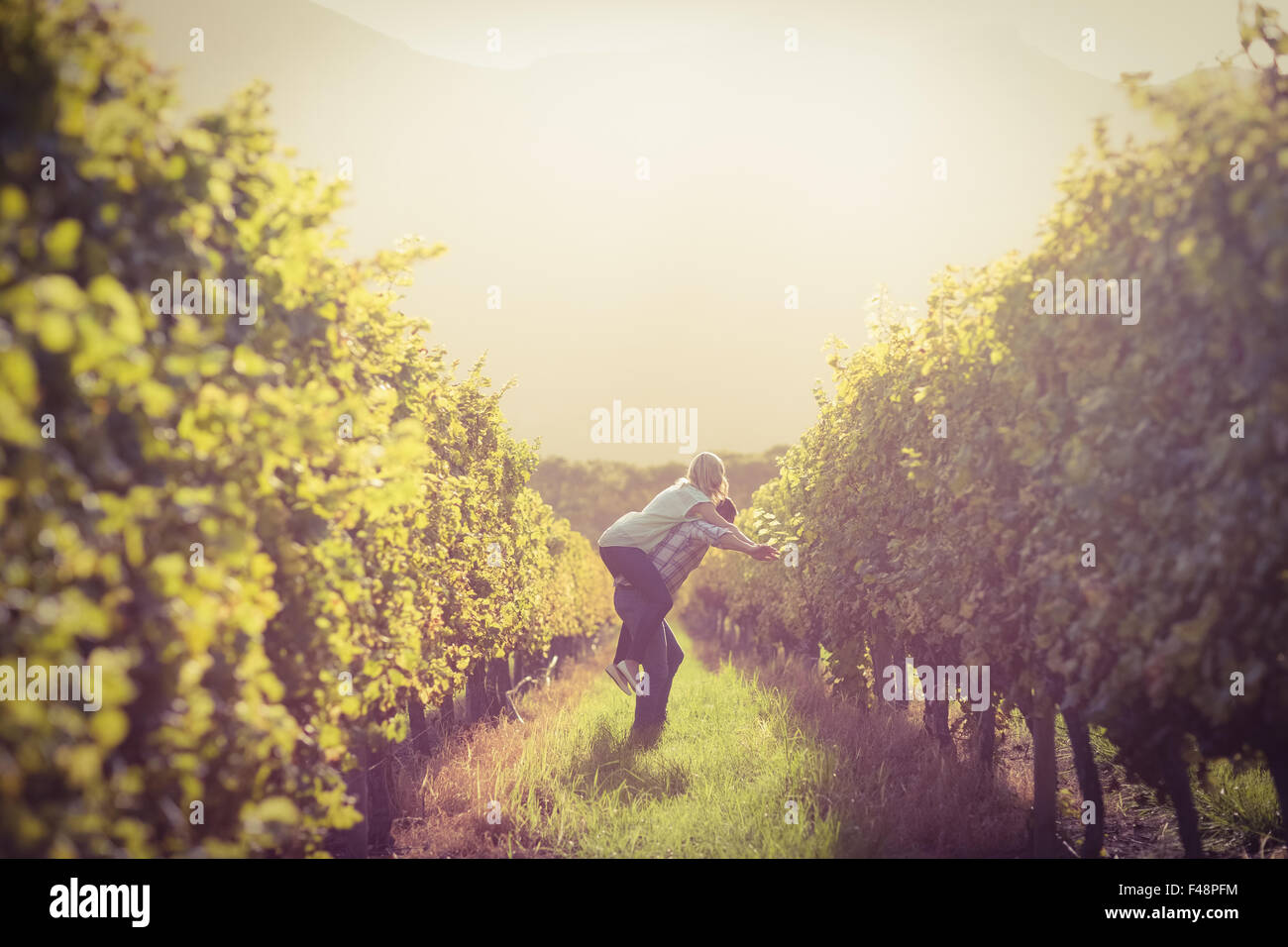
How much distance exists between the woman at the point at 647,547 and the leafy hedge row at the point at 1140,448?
219 centimetres

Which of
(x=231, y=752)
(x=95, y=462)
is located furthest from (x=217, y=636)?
(x=95, y=462)

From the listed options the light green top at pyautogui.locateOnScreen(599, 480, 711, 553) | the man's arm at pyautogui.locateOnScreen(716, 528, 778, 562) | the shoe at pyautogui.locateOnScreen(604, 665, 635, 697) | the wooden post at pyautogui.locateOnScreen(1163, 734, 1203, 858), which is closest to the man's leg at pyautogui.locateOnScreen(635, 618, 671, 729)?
the shoe at pyautogui.locateOnScreen(604, 665, 635, 697)

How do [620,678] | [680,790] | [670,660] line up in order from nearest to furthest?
1. [680,790]
2. [620,678]
3. [670,660]

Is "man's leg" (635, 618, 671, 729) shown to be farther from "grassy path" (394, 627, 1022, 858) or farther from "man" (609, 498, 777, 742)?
"grassy path" (394, 627, 1022, 858)

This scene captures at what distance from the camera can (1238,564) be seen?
2924 millimetres

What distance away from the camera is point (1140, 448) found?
337cm

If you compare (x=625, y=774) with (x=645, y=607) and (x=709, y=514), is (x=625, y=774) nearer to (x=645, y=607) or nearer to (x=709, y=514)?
(x=645, y=607)

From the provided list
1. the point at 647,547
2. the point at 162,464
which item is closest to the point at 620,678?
the point at 647,547

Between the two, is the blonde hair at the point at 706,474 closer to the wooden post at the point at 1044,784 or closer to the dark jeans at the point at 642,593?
the dark jeans at the point at 642,593

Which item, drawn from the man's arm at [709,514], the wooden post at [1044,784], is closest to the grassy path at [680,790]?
the wooden post at [1044,784]

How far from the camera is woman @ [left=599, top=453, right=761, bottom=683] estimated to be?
6949 millimetres

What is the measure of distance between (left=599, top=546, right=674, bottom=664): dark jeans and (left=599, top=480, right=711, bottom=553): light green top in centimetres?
8

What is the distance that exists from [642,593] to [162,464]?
520 centimetres

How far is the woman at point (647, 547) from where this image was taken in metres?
6.95
